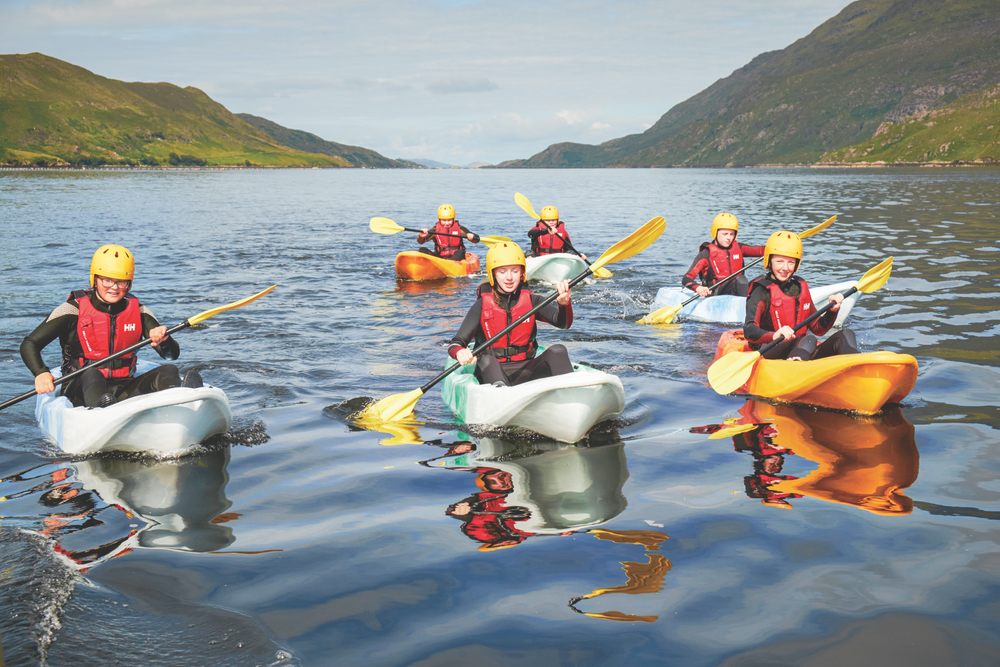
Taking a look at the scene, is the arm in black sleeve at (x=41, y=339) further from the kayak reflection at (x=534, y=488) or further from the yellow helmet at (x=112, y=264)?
the kayak reflection at (x=534, y=488)

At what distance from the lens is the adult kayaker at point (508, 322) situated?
7.02 metres

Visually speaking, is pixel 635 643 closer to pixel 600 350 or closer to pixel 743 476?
pixel 743 476

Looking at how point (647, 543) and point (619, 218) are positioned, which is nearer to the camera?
point (647, 543)

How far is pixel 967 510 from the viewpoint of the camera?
4.84 meters

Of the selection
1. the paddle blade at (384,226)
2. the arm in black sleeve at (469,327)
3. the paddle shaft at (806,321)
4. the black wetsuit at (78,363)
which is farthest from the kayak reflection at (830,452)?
the paddle blade at (384,226)

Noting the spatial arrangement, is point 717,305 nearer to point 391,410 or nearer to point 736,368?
point 736,368

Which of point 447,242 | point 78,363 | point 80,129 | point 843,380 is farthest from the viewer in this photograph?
point 80,129

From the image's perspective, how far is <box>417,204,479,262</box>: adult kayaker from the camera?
1708cm

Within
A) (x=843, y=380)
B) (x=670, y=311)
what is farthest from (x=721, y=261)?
(x=843, y=380)

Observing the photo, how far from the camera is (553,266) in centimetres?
1581

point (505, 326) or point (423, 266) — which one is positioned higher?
point (423, 266)

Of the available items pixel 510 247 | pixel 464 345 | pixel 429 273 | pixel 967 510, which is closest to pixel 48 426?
pixel 464 345

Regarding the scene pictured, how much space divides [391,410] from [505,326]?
140 cm

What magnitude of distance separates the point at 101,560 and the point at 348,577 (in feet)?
4.86
